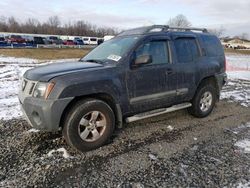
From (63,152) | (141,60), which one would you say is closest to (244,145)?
(141,60)

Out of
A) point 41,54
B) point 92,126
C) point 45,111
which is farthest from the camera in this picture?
point 41,54

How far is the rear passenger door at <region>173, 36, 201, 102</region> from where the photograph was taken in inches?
207

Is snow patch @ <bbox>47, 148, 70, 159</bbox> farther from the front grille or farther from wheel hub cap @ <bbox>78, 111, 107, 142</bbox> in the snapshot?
the front grille

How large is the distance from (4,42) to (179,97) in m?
44.4

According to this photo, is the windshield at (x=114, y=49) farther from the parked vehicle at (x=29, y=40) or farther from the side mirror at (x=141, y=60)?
the parked vehicle at (x=29, y=40)

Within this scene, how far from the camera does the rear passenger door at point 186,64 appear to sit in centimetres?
527

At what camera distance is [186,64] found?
5.38 metres

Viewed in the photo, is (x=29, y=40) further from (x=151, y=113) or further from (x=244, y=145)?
(x=244, y=145)

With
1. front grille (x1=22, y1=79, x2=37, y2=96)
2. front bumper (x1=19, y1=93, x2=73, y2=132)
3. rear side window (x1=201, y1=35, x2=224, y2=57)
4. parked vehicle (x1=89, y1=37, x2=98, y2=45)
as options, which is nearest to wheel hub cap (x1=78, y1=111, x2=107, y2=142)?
front bumper (x1=19, y1=93, x2=73, y2=132)

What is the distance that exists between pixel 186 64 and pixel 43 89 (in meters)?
2.96

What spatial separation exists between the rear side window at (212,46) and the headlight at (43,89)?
12.4 ft

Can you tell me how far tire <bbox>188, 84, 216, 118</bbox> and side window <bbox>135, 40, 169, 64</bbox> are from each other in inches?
52.2

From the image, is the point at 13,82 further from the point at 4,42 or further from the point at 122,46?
the point at 4,42

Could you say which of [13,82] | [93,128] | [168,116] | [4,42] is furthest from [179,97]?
[4,42]
